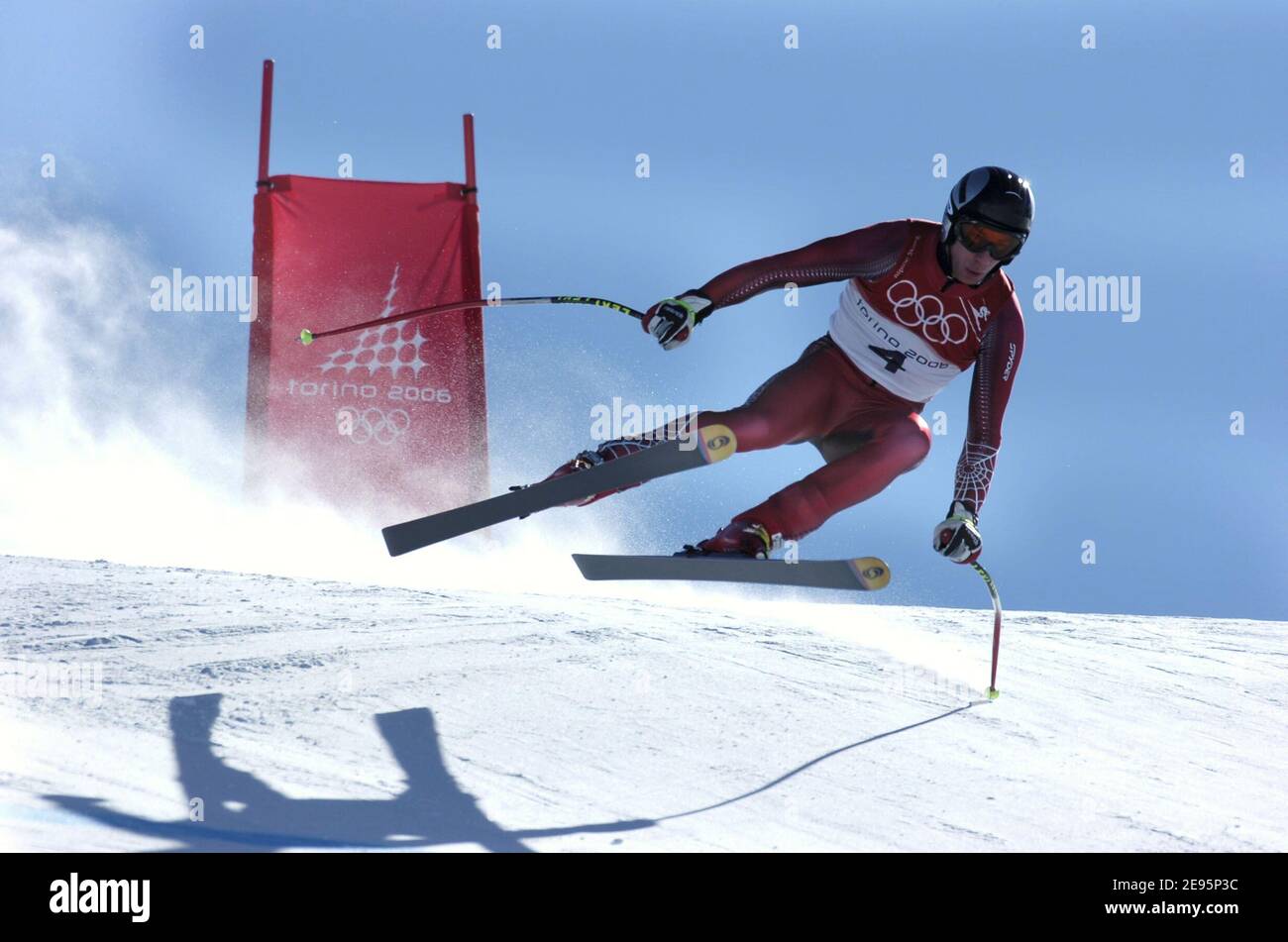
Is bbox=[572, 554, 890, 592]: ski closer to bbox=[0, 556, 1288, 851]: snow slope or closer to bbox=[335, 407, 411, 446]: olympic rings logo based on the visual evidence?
bbox=[0, 556, 1288, 851]: snow slope

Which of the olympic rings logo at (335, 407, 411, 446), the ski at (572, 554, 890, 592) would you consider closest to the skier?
the ski at (572, 554, 890, 592)

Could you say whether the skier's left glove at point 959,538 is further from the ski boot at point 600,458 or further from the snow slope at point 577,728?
the ski boot at point 600,458

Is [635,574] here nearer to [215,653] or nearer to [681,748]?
[681,748]

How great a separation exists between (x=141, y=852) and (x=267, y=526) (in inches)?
226

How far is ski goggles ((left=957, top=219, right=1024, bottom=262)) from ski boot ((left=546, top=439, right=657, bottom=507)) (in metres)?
1.49

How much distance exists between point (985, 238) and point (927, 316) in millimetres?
410

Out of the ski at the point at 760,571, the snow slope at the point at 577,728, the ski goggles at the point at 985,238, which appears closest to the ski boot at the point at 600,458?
the ski at the point at 760,571

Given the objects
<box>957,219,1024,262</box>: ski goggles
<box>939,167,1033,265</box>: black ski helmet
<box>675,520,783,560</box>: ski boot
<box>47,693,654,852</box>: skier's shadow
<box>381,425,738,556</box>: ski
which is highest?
<box>939,167,1033,265</box>: black ski helmet

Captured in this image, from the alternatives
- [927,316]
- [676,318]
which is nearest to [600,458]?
[676,318]

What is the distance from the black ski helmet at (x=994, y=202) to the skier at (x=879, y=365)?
0.04 ft

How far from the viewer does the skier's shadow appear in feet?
11.6

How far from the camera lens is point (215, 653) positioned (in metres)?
5.46

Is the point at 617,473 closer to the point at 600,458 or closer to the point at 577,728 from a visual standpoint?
the point at 600,458

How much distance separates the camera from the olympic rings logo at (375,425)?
9.25 metres
